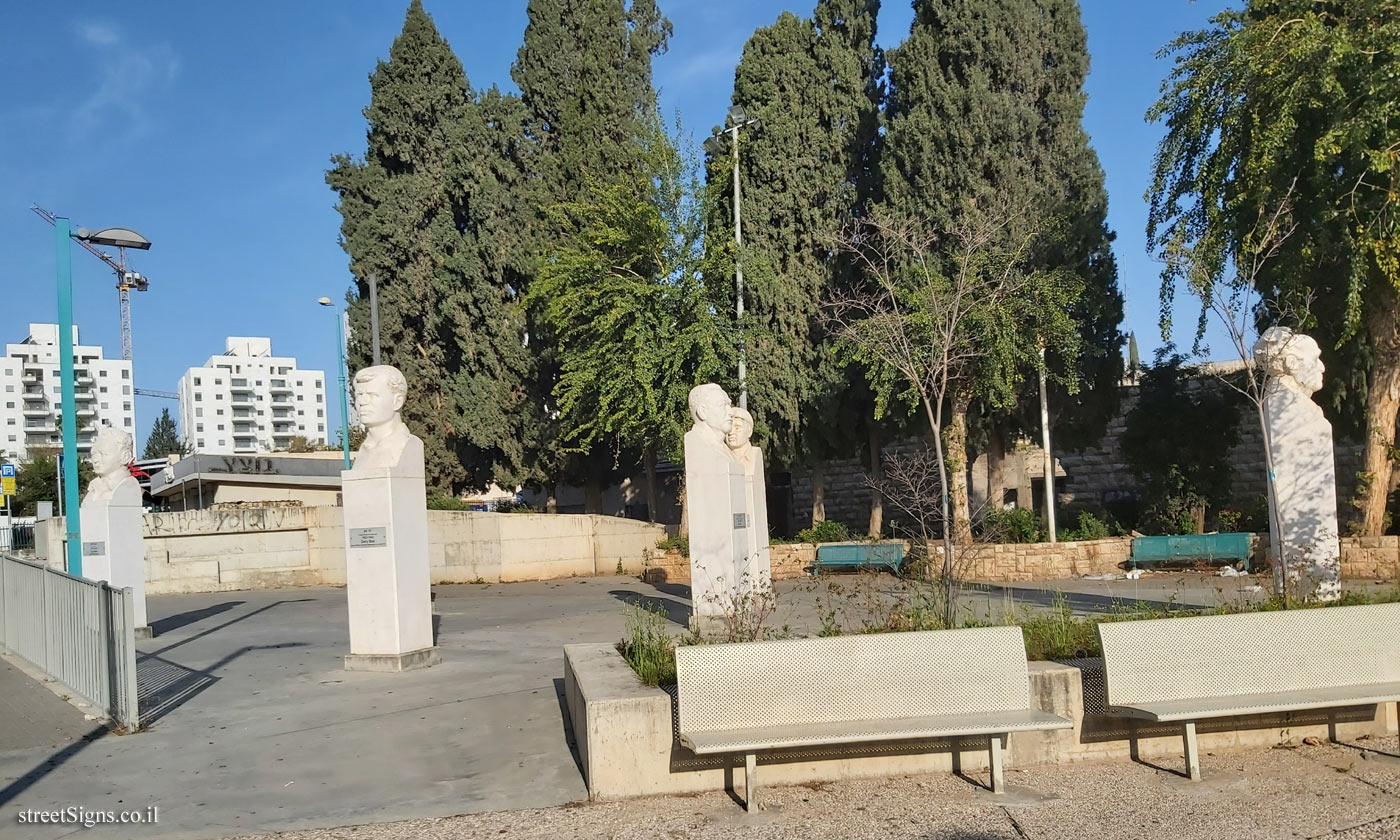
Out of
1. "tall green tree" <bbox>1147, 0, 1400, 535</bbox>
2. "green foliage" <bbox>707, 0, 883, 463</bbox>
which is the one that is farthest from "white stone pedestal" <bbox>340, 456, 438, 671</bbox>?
"green foliage" <bbox>707, 0, 883, 463</bbox>

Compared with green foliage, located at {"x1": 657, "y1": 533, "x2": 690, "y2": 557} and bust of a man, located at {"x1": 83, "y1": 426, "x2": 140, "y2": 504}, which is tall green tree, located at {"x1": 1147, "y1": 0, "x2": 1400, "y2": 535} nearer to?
green foliage, located at {"x1": 657, "y1": 533, "x2": 690, "y2": 557}

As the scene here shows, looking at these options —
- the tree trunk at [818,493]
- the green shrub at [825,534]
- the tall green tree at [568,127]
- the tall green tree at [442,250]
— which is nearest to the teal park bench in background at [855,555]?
the green shrub at [825,534]

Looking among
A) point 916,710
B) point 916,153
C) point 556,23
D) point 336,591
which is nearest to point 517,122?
point 556,23

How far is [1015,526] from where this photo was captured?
67.2 feet

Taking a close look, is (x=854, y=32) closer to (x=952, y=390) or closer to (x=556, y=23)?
(x=556, y=23)

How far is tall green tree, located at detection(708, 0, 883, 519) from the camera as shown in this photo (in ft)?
73.7

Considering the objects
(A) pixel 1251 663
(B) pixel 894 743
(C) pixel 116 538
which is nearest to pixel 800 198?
(C) pixel 116 538

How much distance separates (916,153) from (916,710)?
654 inches

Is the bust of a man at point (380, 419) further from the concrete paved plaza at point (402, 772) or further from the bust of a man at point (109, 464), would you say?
the bust of a man at point (109, 464)

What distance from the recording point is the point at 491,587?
69.8 ft

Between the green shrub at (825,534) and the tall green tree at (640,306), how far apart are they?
373 centimetres

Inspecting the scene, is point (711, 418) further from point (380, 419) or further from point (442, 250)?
point (442, 250)

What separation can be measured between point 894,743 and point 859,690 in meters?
0.48

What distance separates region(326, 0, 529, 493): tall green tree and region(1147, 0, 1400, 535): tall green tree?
14350mm
